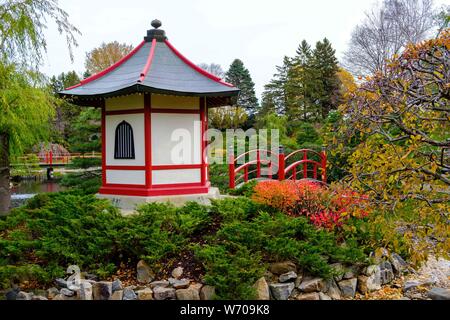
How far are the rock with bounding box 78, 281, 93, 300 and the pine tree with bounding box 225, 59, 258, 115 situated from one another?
32567 millimetres

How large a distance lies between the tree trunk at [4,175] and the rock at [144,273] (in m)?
4.08

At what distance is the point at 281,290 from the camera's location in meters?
4.83

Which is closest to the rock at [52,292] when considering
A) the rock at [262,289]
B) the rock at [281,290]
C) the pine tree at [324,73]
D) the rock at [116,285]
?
the rock at [116,285]

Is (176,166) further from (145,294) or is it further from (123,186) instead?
(145,294)

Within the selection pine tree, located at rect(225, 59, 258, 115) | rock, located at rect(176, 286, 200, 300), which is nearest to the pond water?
rock, located at rect(176, 286, 200, 300)

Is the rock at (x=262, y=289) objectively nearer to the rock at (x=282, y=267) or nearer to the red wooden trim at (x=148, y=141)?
the rock at (x=282, y=267)

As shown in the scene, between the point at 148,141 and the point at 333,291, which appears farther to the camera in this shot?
the point at 148,141

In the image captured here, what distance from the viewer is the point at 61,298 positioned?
4777 mm

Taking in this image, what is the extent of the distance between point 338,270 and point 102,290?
2.84 metres

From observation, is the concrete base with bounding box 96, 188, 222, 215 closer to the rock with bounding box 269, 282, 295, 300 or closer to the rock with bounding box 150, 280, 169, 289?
the rock with bounding box 150, 280, 169, 289

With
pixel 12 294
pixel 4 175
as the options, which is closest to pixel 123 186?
pixel 4 175

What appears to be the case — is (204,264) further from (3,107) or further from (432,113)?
(3,107)

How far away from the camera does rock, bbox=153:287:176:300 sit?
15.6ft
